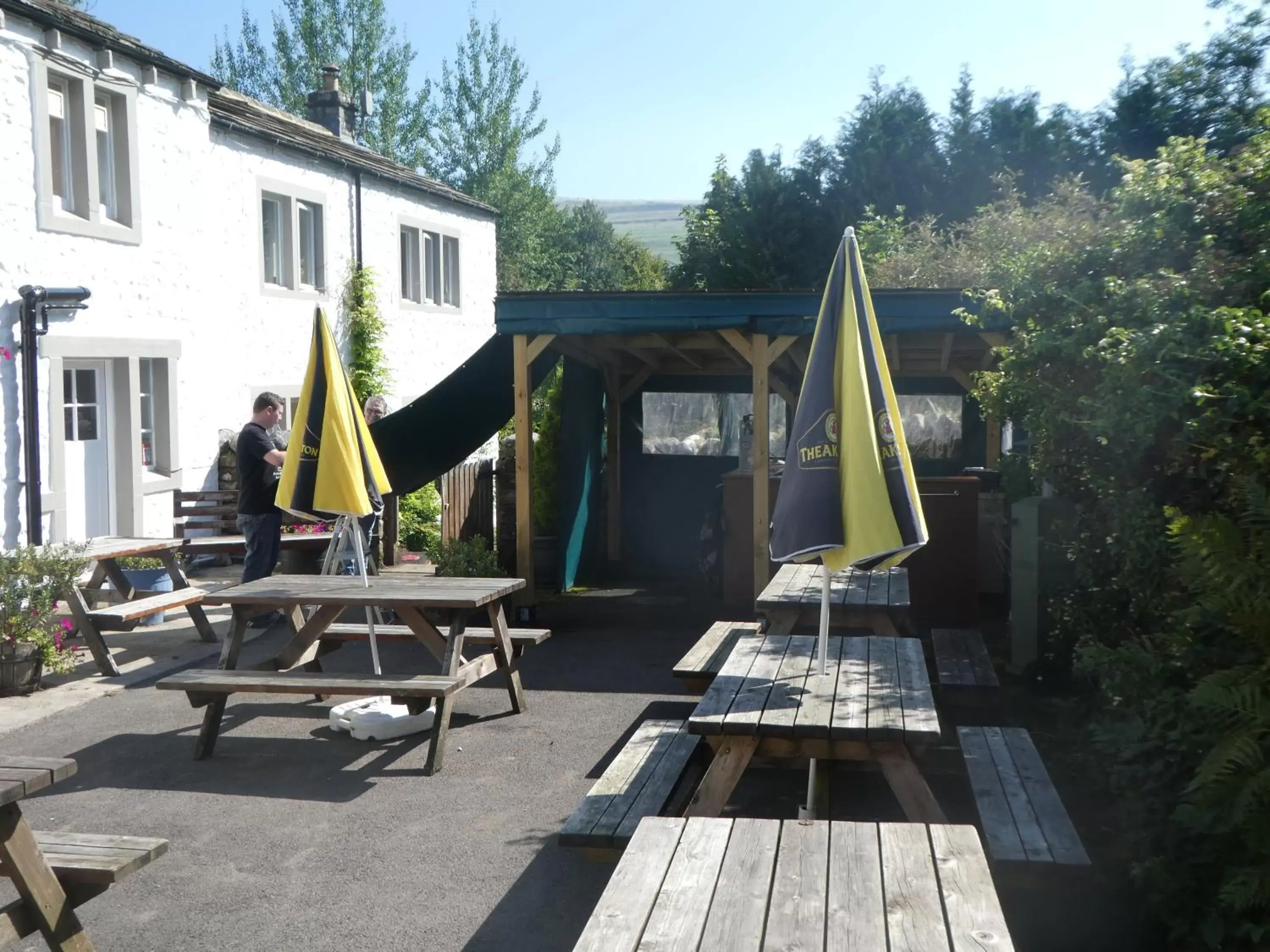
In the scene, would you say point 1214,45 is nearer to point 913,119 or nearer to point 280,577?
point 913,119

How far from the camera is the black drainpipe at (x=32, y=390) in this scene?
1159 centimetres

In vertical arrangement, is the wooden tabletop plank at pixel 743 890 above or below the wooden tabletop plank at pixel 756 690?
below

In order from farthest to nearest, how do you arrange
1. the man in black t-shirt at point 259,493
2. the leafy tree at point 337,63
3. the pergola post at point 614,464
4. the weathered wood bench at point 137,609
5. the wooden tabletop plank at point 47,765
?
1. the leafy tree at point 337,63
2. the pergola post at point 614,464
3. the man in black t-shirt at point 259,493
4. the weathered wood bench at point 137,609
5. the wooden tabletop plank at point 47,765

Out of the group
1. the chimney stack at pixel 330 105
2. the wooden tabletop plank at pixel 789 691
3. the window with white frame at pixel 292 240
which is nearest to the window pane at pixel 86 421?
the window with white frame at pixel 292 240

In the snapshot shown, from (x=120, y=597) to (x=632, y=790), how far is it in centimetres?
794

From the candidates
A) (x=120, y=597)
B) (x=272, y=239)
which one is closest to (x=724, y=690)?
(x=120, y=597)

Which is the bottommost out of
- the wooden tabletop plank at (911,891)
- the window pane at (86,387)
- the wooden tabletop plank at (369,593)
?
the wooden tabletop plank at (911,891)

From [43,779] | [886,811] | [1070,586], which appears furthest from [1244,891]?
[1070,586]

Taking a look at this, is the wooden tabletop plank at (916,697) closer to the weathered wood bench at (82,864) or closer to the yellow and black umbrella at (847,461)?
the yellow and black umbrella at (847,461)

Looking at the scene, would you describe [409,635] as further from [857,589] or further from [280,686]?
[857,589]

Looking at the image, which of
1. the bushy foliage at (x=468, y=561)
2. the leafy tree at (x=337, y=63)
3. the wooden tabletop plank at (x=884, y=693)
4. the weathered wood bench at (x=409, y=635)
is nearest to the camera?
the wooden tabletop plank at (x=884, y=693)

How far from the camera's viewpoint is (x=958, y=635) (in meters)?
8.71

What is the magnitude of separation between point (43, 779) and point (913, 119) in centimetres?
3190

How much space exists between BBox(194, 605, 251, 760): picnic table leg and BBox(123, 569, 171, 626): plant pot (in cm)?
369
